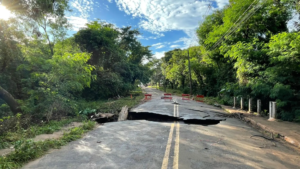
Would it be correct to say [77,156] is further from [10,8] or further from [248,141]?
[10,8]

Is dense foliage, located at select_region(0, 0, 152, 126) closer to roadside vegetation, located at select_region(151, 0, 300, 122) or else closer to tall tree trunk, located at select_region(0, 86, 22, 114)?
tall tree trunk, located at select_region(0, 86, 22, 114)

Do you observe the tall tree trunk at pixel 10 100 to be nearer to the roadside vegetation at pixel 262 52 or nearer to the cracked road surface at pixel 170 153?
the cracked road surface at pixel 170 153

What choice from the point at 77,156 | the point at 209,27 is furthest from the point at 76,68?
the point at 209,27

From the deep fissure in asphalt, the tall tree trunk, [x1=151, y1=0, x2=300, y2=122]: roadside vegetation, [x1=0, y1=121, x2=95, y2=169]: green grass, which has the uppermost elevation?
[x1=151, y1=0, x2=300, y2=122]: roadside vegetation

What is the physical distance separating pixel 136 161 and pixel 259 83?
10.4 metres

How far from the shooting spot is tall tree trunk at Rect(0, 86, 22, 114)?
838 centimetres

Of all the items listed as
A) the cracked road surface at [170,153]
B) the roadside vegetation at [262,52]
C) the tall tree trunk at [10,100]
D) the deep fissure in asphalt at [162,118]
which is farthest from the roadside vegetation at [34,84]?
the roadside vegetation at [262,52]

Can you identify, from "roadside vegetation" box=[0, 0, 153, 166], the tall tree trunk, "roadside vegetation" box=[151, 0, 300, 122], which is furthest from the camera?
"roadside vegetation" box=[151, 0, 300, 122]

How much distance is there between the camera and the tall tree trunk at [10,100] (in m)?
8.38

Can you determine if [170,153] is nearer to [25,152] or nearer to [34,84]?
[25,152]

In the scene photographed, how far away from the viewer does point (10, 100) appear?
8.55m

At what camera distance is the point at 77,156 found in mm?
4223

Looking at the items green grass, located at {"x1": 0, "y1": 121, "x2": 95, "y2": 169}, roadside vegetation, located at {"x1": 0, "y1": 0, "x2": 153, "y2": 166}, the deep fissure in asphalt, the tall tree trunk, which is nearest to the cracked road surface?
green grass, located at {"x1": 0, "y1": 121, "x2": 95, "y2": 169}

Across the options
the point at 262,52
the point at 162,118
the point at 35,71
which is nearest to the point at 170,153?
the point at 162,118
